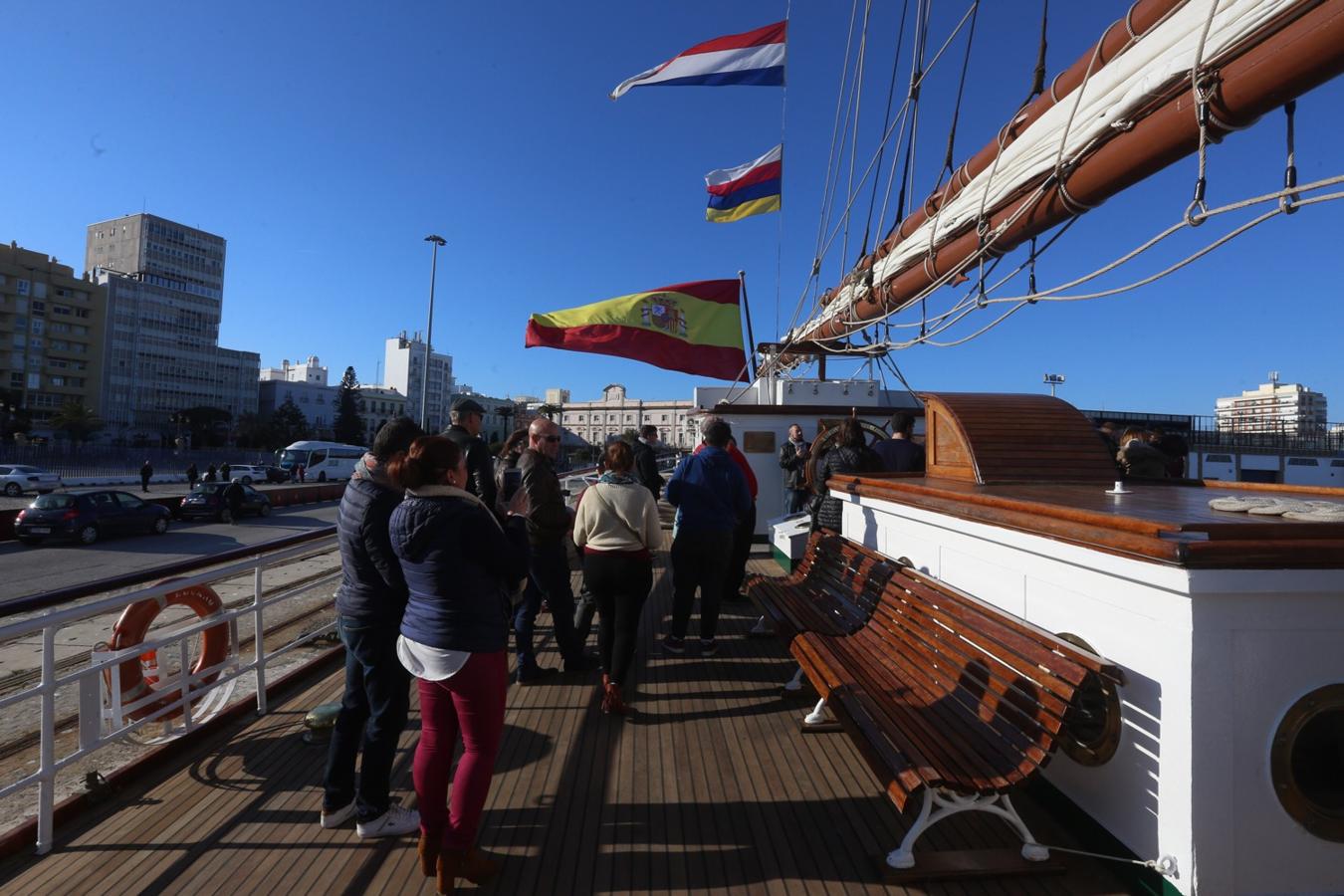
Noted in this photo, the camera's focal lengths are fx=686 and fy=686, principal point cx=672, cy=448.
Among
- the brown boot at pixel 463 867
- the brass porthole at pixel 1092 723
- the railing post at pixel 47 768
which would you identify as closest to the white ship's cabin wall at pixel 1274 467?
the brass porthole at pixel 1092 723

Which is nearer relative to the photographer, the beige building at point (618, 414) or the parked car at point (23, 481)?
the parked car at point (23, 481)

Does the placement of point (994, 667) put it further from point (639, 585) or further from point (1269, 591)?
point (639, 585)

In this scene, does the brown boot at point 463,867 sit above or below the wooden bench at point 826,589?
below

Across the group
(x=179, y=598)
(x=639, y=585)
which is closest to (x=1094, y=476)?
(x=639, y=585)

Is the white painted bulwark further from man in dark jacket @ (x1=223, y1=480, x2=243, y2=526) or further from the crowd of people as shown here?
man in dark jacket @ (x1=223, y1=480, x2=243, y2=526)

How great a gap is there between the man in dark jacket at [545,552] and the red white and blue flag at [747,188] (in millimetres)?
7227

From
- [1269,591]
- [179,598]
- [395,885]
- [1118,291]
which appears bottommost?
[395,885]

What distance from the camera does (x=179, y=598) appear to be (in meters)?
3.67

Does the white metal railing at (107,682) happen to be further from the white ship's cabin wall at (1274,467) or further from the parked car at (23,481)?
the parked car at (23,481)

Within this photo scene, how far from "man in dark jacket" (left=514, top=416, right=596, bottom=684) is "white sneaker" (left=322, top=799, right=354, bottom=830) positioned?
5.19ft

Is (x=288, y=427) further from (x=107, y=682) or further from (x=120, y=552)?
(x=107, y=682)

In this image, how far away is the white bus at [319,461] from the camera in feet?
153

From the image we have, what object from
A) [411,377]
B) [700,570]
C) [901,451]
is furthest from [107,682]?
[411,377]

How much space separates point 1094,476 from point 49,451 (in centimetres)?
5429
